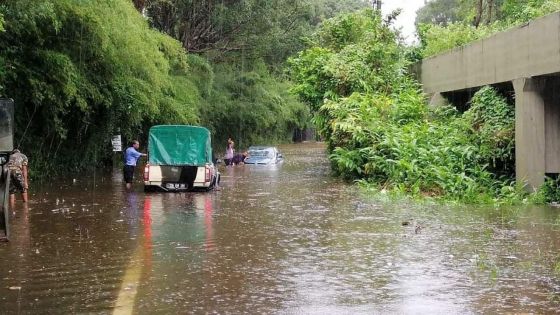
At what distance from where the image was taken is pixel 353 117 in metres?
25.3

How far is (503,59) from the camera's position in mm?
19672

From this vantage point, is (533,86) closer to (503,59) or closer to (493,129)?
(503,59)

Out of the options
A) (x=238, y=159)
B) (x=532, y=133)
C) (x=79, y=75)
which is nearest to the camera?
(x=532, y=133)

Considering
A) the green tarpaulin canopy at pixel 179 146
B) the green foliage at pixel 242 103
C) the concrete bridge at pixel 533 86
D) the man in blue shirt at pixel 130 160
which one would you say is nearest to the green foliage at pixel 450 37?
the concrete bridge at pixel 533 86

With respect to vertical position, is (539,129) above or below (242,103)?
below

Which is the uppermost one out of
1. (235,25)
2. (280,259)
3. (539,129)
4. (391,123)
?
(235,25)

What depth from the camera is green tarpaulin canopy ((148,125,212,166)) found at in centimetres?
2202

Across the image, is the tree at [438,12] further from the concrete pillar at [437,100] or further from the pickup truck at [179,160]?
the pickup truck at [179,160]

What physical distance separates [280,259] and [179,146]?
12.8m

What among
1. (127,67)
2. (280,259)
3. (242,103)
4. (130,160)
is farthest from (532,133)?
(242,103)

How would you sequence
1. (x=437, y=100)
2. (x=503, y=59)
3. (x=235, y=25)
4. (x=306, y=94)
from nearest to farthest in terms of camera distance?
(x=503, y=59), (x=437, y=100), (x=306, y=94), (x=235, y=25)

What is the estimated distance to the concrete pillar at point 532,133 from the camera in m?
18.0

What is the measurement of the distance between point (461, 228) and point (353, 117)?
501 inches

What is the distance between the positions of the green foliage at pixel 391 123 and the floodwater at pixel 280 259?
2.84 meters
